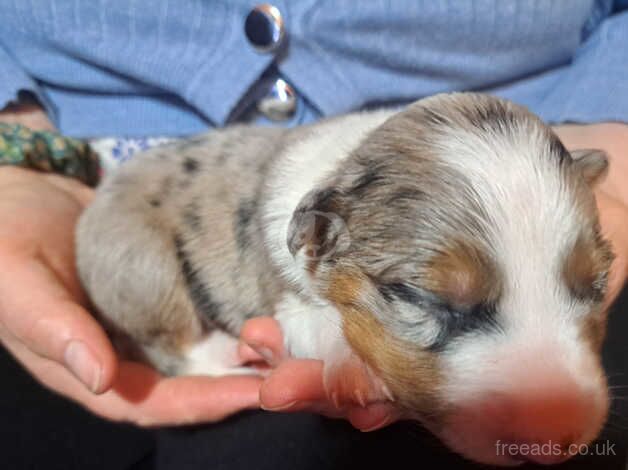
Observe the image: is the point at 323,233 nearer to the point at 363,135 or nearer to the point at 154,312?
the point at 363,135

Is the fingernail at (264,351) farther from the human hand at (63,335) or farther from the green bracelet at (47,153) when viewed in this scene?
the green bracelet at (47,153)

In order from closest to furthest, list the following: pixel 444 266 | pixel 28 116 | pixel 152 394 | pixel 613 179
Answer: pixel 444 266, pixel 152 394, pixel 613 179, pixel 28 116

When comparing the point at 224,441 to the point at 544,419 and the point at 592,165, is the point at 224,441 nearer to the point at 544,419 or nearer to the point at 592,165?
the point at 544,419

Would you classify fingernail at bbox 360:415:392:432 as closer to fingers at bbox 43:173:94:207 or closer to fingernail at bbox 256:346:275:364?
fingernail at bbox 256:346:275:364

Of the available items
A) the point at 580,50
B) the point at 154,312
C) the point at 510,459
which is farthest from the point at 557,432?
the point at 580,50

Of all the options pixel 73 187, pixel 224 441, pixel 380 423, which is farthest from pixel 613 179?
pixel 73 187

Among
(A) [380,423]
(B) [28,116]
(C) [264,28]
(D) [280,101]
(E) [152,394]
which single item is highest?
(C) [264,28]

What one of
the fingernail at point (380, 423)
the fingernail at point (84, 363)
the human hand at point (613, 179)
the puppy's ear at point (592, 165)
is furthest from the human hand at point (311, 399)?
the human hand at point (613, 179)
